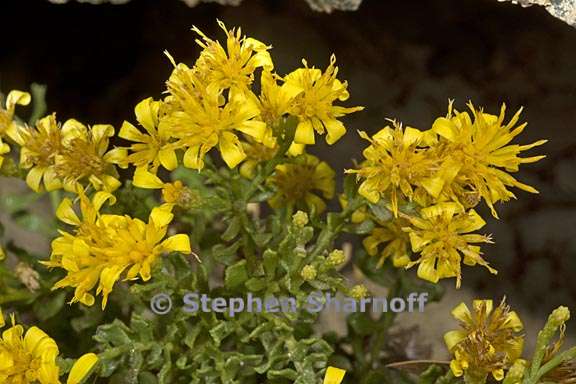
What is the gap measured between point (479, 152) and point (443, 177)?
0.24 ft

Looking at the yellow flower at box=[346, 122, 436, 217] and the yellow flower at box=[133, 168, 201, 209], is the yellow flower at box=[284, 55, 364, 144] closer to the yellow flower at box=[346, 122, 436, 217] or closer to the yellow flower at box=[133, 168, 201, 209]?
the yellow flower at box=[346, 122, 436, 217]

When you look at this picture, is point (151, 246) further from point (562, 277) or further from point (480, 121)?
point (562, 277)

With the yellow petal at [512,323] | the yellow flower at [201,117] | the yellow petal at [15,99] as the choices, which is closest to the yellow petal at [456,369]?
the yellow petal at [512,323]

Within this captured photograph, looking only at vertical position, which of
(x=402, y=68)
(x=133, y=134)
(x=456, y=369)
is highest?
(x=402, y=68)

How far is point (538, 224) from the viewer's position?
1.83m

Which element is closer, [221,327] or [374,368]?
[221,327]

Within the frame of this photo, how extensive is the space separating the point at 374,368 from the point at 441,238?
0.43 m

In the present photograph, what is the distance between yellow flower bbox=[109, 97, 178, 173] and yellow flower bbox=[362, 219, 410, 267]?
367 mm

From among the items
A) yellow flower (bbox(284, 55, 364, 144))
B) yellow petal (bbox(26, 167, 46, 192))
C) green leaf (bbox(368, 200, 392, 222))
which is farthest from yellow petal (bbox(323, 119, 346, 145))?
yellow petal (bbox(26, 167, 46, 192))

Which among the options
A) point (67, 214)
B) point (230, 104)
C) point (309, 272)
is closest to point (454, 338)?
point (309, 272)

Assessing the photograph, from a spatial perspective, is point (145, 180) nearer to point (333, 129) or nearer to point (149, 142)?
point (149, 142)

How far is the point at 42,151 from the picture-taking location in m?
1.41

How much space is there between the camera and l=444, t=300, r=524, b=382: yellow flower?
1.29 m

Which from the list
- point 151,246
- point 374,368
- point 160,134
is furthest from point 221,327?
point 374,368
